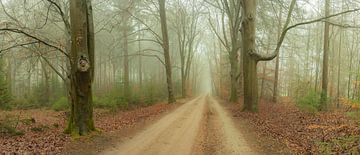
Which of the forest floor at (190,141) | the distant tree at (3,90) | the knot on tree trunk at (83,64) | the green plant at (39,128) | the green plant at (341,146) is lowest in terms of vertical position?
the green plant at (39,128)

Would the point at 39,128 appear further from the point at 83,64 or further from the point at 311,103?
the point at 311,103

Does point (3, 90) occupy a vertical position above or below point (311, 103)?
above

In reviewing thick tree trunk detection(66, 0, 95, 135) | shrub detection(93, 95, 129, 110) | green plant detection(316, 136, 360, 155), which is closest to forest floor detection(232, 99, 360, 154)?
green plant detection(316, 136, 360, 155)

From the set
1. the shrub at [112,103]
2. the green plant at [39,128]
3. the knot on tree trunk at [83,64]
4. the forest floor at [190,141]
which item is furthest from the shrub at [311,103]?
the green plant at [39,128]

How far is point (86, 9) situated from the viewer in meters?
9.69

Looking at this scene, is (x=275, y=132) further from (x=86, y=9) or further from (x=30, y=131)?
(x=30, y=131)

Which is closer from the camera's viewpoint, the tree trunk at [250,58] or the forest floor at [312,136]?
the forest floor at [312,136]

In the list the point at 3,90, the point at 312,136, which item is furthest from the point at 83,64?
the point at 3,90

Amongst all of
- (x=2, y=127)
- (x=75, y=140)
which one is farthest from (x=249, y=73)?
(x=2, y=127)

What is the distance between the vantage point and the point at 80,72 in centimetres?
916

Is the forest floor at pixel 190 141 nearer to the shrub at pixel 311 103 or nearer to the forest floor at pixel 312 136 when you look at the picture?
the forest floor at pixel 312 136

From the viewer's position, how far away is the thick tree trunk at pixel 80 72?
920 centimetres

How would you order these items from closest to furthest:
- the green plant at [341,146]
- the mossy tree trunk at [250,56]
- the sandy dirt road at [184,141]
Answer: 1. the green plant at [341,146]
2. the sandy dirt road at [184,141]
3. the mossy tree trunk at [250,56]

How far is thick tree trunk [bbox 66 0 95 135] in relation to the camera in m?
9.20
